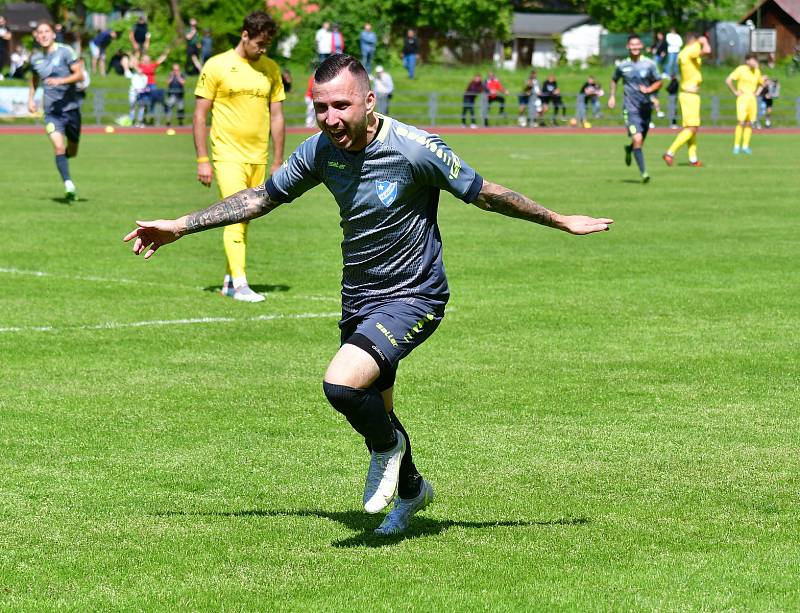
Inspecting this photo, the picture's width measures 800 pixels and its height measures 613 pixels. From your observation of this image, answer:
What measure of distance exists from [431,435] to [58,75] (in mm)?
14644

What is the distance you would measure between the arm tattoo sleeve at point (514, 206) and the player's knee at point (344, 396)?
0.97 metres

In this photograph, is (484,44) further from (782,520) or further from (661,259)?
(782,520)

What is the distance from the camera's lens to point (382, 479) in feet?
19.9

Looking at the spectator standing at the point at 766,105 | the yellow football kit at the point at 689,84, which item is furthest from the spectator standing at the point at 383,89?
the yellow football kit at the point at 689,84

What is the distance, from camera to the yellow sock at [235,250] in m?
12.9

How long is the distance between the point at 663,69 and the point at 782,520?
5669cm

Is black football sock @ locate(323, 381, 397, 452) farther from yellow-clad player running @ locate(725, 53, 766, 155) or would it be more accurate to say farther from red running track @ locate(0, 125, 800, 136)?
red running track @ locate(0, 125, 800, 136)

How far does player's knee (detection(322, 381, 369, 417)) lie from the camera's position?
5.84m

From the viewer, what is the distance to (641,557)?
5711mm

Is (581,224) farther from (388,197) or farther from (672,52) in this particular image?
(672,52)

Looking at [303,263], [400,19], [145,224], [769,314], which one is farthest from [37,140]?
[400,19]

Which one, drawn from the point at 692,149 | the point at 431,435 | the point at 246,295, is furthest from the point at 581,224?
the point at 692,149

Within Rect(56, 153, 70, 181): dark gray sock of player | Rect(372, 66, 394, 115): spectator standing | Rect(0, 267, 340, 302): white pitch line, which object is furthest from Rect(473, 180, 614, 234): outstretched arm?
Rect(372, 66, 394, 115): spectator standing

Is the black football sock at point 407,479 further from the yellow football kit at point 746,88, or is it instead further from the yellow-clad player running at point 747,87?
the yellow football kit at point 746,88
